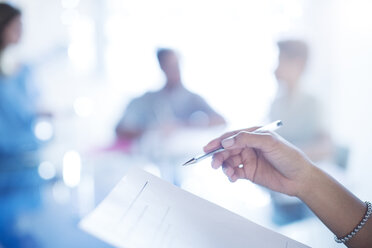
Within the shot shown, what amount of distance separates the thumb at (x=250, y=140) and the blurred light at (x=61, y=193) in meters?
1.79

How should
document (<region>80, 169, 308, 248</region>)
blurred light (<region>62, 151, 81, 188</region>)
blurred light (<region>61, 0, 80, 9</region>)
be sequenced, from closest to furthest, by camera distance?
document (<region>80, 169, 308, 248</region>), blurred light (<region>62, 151, 81, 188</region>), blurred light (<region>61, 0, 80, 9</region>)

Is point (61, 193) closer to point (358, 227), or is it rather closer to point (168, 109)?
point (168, 109)

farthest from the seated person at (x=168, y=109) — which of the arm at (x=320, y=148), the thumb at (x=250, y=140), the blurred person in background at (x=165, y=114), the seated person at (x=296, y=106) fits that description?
the thumb at (x=250, y=140)

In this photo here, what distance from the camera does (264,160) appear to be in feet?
2.12

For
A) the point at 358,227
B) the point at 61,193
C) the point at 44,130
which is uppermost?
the point at 358,227

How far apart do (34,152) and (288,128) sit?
50.9 inches

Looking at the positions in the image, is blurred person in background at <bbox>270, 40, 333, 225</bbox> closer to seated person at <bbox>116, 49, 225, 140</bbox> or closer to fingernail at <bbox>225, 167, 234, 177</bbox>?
seated person at <bbox>116, 49, 225, 140</bbox>

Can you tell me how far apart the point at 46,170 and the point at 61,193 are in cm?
17

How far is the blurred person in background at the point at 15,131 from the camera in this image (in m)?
1.79

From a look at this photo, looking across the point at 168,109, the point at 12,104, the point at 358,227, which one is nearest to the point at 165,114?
the point at 168,109

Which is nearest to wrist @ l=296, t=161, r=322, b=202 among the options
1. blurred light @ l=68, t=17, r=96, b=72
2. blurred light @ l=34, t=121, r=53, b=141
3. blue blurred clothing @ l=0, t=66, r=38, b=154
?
blue blurred clothing @ l=0, t=66, r=38, b=154

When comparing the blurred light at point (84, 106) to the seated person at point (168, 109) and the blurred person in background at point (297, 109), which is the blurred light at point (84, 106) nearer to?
the seated person at point (168, 109)

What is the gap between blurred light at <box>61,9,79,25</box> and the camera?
2779mm

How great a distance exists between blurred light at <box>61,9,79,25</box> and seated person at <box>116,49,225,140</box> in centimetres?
121
